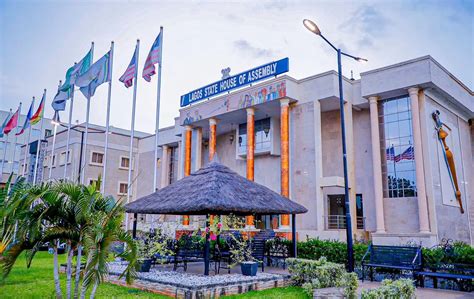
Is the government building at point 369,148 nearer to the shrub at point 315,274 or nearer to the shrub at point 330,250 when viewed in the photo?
the shrub at point 330,250

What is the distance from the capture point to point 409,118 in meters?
21.4

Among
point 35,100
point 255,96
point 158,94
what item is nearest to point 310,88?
point 255,96

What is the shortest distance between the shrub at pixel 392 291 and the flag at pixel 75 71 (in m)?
19.9

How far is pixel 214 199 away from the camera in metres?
10.4

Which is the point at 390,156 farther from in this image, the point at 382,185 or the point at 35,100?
the point at 35,100

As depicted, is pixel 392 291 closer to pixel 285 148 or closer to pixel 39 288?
pixel 39 288

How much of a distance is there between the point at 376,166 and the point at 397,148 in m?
1.64

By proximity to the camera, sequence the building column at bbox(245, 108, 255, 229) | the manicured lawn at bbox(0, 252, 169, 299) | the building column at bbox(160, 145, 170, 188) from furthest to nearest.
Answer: the building column at bbox(160, 145, 170, 188) < the building column at bbox(245, 108, 255, 229) < the manicured lawn at bbox(0, 252, 169, 299)

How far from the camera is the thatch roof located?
10477 mm

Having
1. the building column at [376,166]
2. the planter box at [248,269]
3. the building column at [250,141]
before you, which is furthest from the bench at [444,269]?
the building column at [250,141]

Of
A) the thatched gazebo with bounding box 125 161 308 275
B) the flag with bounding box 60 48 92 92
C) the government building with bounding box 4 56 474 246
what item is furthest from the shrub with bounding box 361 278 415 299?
the flag with bounding box 60 48 92 92

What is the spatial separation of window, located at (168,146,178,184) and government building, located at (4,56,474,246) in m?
8.72

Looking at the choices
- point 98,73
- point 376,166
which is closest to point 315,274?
point 376,166

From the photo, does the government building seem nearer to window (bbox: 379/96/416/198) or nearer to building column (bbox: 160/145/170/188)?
window (bbox: 379/96/416/198)
